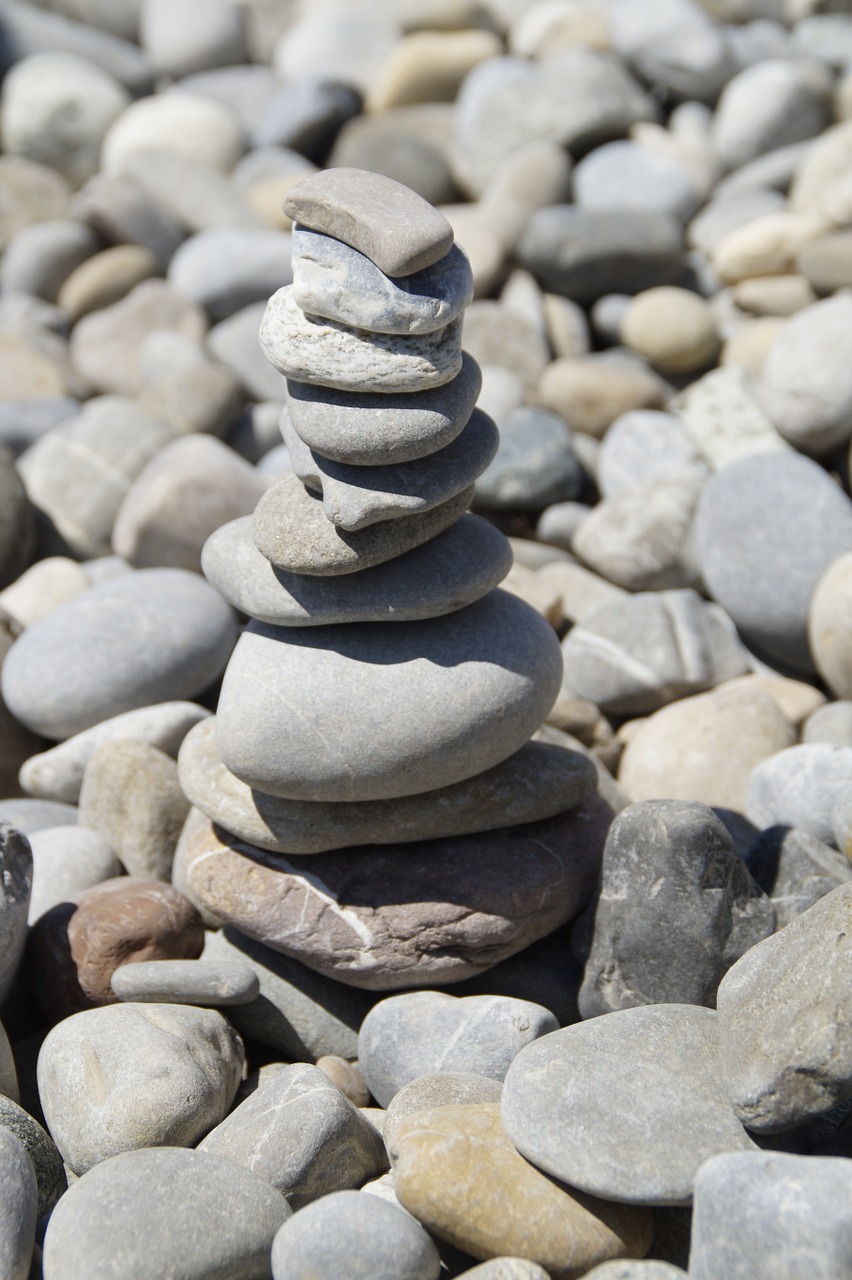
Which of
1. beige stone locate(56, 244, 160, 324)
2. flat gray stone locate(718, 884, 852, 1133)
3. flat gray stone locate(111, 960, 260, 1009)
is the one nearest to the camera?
flat gray stone locate(718, 884, 852, 1133)

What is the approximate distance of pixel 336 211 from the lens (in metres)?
2.75

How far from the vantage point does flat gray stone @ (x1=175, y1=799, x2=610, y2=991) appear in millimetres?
3266

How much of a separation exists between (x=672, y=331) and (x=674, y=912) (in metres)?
4.25

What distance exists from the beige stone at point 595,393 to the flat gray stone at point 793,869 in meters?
3.29

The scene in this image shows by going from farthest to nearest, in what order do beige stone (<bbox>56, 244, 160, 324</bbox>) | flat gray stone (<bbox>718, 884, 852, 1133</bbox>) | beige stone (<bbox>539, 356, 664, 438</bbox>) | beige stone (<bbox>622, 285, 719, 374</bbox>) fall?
beige stone (<bbox>56, 244, 160, 324</bbox>) → beige stone (<bbox>622, 285, 719, 374</bbox>) → beige stone (<bbox>539, 356, 664, 438</bbox>) → flat gray stone (<bbox>718, 884, 852, 1133</bbox>)

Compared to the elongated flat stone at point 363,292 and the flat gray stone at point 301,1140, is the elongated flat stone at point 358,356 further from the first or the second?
the flat gray stone at point 301,1140

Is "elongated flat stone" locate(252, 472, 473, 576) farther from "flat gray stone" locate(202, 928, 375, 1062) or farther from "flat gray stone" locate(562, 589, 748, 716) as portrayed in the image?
"flat gray stone" locate(562, 589, 748, 716)

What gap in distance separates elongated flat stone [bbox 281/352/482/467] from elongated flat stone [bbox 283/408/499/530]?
5cm

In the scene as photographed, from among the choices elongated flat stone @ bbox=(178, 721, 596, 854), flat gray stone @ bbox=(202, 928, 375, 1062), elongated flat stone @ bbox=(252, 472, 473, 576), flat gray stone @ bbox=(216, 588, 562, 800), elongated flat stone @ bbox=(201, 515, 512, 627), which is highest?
elongated flat stone @ bbox=(252, 472, 473, 576)

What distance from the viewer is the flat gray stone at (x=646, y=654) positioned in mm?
4707

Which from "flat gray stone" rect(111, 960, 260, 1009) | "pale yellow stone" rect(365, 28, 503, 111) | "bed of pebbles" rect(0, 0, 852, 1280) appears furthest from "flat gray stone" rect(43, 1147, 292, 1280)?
"pale yellow stone" rect(365, 28, 503, 111)

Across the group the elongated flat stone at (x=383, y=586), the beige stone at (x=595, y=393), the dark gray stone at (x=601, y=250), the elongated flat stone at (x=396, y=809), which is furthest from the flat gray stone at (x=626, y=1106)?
the dark gray stone at (x=601, y=250)

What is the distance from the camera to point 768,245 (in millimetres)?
6758

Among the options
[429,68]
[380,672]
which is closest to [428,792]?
[380,672]
